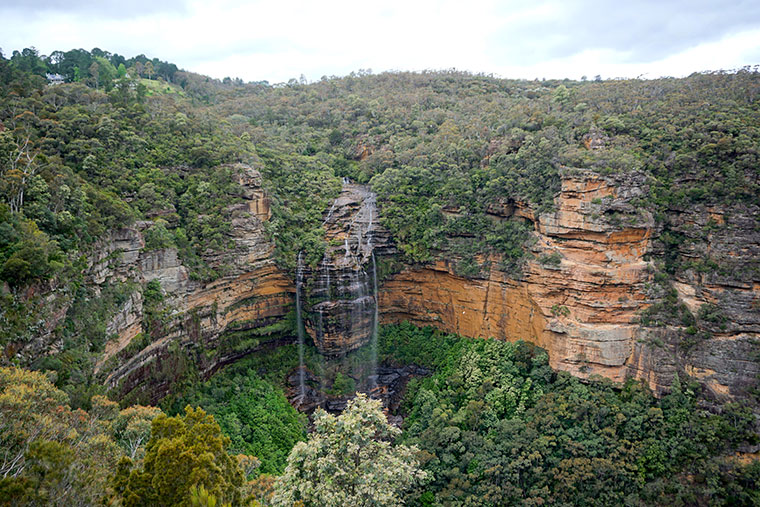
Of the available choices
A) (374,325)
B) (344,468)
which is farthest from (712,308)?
(374,325)

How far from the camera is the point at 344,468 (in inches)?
499

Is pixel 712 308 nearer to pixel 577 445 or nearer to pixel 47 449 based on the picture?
pixel 577 445

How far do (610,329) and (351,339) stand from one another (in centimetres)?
1290

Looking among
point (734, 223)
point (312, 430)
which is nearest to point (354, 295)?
point (312, 430)

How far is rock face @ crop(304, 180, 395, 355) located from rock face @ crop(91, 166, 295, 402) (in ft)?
6.40

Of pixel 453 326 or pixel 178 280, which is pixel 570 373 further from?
pixel 178 280

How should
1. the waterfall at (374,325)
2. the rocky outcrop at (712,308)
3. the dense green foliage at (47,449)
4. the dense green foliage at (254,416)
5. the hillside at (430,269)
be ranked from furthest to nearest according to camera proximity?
the waterfall at (374,325) < the dense green foliage at (254,416) < the rocky outcrop at (712,308) < the hillside at (430,269) < the dense green foliage at (47,449)

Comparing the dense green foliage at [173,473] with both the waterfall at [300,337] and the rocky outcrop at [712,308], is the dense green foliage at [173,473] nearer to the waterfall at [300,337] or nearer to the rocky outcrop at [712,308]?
the waterfall at [300,337]

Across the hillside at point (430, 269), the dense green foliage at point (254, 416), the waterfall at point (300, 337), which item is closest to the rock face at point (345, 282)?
A: the hillside at point (430, 269)

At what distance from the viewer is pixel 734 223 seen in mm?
17266

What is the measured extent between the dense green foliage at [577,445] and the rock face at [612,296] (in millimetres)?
929

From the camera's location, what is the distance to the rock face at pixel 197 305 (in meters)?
16.3

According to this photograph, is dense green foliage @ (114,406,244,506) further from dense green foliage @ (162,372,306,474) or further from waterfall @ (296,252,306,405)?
waterfall @ (296,252,306,405)

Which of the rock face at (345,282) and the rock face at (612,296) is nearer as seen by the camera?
the rock face at (612,296)
